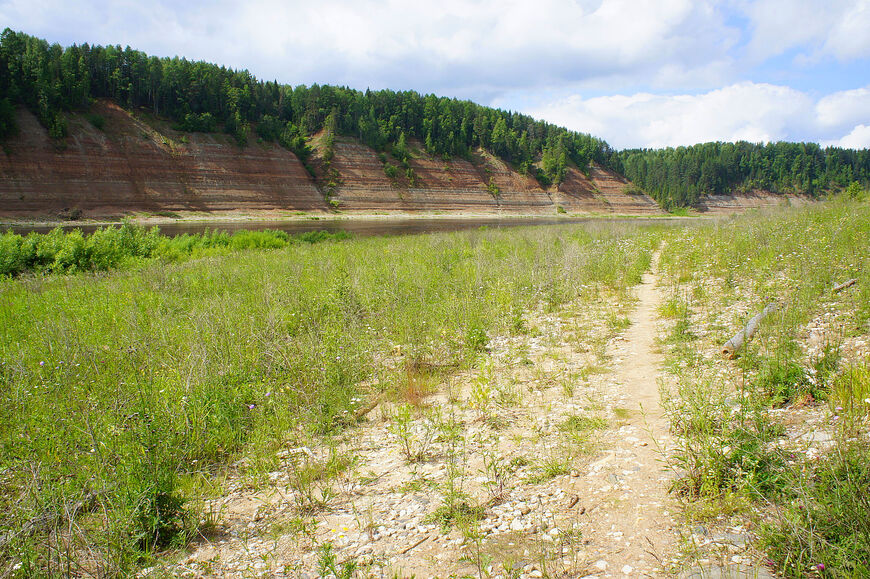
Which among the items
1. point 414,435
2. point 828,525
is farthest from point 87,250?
point 828,525

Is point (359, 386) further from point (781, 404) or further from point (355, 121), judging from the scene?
point (355, 121)

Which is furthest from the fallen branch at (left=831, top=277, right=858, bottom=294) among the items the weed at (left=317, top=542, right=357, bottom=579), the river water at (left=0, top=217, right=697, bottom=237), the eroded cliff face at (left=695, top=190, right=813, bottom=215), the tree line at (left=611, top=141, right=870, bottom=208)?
the eroded cliff face at (left=695, top=190, right=813, bottom=215)

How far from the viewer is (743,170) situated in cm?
14862

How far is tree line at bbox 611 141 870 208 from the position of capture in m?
129

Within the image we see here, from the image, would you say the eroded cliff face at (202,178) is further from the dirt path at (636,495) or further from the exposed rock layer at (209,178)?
the dirt path at (636,495)

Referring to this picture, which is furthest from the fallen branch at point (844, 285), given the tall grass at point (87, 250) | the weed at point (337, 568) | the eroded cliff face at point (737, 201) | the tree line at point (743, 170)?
the eroded cliff face at point (737, 201)

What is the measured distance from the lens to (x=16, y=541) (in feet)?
10.1

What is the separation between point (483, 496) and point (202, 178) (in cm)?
7229

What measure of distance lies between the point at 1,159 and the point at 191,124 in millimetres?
25622

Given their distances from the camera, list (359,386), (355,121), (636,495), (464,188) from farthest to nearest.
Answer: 1. (355,121)
2. (464,188)
3. (359,386)
4. (636,495)

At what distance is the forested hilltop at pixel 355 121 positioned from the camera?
63.1m

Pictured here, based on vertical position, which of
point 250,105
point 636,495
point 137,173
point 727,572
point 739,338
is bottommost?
point 636,495

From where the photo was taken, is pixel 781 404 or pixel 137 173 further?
pixel 137 173

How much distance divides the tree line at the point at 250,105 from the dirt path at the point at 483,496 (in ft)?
242
